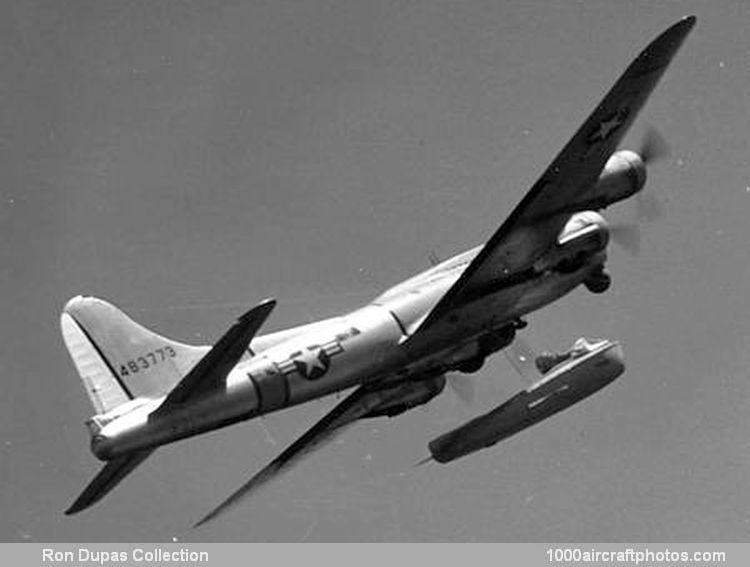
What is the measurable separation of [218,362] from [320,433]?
10911 mm

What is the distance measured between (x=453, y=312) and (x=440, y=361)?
6.96 ft

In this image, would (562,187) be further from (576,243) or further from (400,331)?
(400,331)

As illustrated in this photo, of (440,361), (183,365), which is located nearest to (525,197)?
(440,361)

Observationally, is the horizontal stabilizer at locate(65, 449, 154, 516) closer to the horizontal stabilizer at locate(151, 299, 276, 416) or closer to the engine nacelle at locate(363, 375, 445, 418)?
the horizontal stabilizer at locate(151, 299, 276, 416)

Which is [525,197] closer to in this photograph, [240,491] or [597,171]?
[597,171]

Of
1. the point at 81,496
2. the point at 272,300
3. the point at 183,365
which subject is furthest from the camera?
the point at 183,365

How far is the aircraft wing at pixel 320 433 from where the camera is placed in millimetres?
56812

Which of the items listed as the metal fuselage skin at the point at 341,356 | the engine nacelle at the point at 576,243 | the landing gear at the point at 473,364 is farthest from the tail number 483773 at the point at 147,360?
the engine nacelle at the point at 576,243

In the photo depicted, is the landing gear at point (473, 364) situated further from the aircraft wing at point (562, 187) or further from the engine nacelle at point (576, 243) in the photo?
the engine nacelle at point (576, 243)

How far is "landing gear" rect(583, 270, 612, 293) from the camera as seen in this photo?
2120 inches

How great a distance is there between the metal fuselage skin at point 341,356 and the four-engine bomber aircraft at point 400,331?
4 cm

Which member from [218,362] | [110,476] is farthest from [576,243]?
[110,476]

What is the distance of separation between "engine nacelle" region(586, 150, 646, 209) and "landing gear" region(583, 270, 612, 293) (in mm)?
1884

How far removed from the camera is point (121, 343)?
53.8 m
